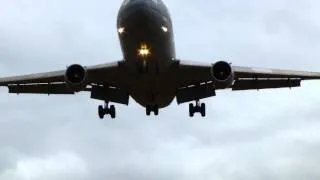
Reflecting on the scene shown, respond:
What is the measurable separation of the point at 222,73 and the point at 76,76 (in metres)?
6.98

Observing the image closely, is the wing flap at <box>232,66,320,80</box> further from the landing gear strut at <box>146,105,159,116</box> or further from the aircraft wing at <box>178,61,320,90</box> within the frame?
the landing gear strut at <box>146,105,159,116</box>

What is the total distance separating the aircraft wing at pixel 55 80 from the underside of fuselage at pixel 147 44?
1.02 metres

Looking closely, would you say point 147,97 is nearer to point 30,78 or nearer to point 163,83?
point 163,83

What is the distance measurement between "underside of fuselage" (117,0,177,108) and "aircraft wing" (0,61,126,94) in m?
1.02

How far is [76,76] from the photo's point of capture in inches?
1309

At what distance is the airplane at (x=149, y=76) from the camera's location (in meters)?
31.7

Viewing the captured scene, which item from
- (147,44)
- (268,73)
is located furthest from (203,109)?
(147,44)

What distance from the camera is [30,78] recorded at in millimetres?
37281

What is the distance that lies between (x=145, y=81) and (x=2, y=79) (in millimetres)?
9279

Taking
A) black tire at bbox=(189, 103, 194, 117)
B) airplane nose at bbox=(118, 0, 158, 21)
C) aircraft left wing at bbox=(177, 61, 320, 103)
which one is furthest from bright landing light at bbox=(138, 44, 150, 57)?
black tire at bbox=(189, 103, 194, 117)

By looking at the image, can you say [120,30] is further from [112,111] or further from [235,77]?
[112,111]

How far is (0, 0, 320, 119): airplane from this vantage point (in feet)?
104

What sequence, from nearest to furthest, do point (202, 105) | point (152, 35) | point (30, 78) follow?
point (152, 35) → point (30, 78) → point (202, 105)

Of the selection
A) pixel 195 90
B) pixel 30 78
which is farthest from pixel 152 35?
pixel 30 78
